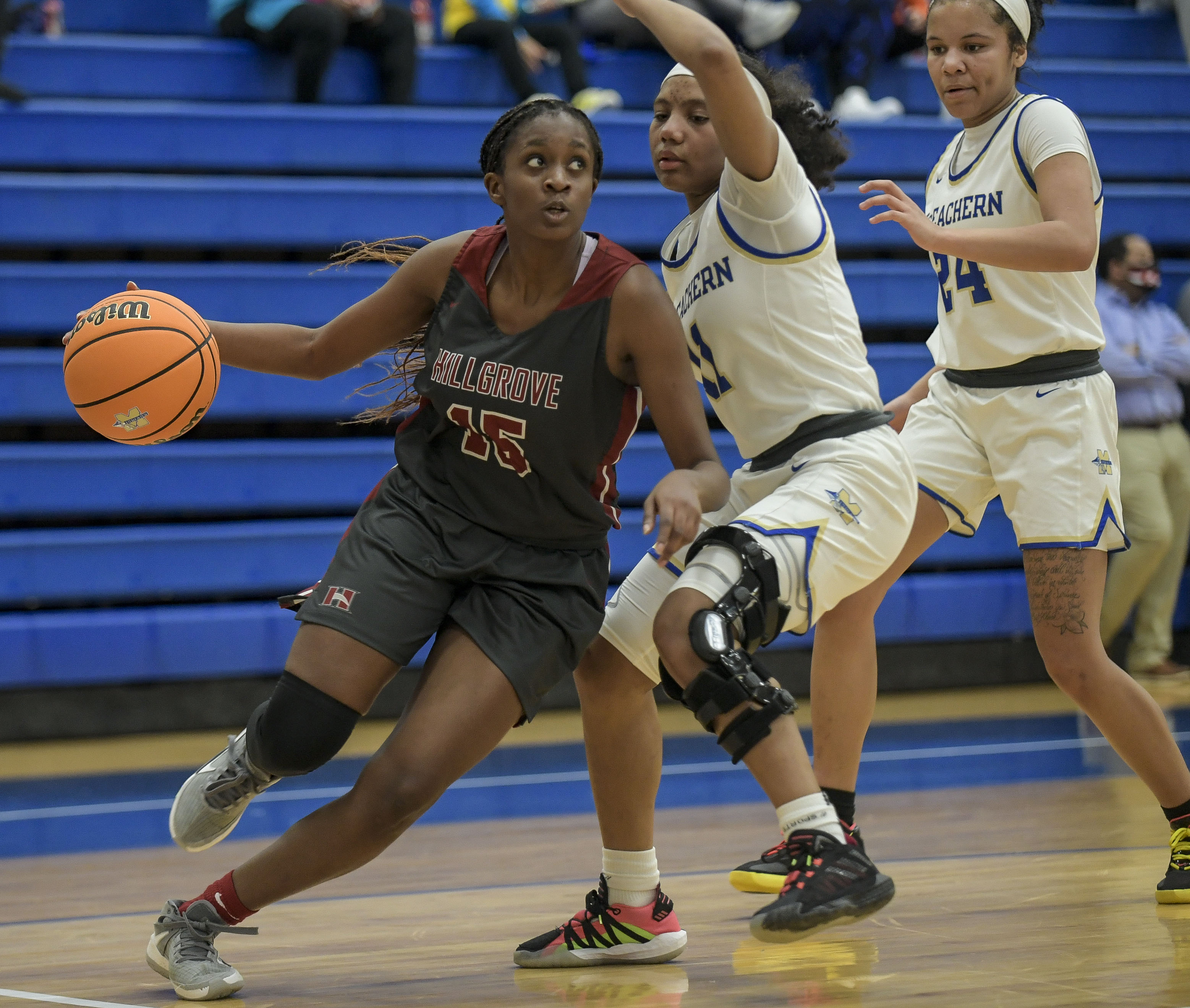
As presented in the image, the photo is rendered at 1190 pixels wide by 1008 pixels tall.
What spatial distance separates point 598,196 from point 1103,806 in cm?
433

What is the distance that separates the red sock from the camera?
264cm

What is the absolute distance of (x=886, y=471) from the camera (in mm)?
2746

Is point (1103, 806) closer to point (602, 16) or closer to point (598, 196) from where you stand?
point (598, 196)

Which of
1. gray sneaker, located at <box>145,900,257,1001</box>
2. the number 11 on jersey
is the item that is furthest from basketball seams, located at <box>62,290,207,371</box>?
the number 11 on jersey

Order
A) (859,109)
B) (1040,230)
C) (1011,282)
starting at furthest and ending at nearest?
(859,109) < (1011,282) < (1040,230)

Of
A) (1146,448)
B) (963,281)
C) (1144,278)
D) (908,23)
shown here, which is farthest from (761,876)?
(908,23)

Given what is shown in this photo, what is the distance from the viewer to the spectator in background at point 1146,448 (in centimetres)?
702

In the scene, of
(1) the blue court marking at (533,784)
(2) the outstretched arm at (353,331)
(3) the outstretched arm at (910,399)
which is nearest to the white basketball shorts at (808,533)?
(2) the outstretched arm at (353,331)

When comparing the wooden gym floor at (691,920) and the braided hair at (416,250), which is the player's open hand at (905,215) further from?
the wooden gym floor at (691,920)

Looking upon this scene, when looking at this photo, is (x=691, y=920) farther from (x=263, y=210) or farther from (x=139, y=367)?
(x=263, y=210)

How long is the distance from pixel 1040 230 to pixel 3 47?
5.71 metres

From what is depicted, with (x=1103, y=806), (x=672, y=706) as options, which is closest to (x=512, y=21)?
(x=672, y=706)

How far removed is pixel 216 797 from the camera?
2697 mm

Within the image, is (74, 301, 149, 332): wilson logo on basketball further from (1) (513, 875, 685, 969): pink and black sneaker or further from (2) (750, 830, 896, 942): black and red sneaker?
(2) (750, 830, 896, 942): black and red sneaker
